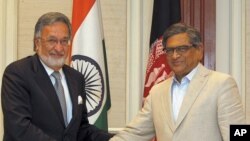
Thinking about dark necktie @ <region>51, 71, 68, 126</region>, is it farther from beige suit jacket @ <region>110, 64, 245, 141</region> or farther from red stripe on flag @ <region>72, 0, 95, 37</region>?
red stripe on flag @ <region>72, 0, 95, 37</region>

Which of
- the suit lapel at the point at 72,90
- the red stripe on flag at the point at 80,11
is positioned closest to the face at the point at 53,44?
the suit lapel at the point at 72,90

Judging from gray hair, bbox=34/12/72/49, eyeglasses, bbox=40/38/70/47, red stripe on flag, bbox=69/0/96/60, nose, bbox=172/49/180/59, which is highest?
red stripe on flag, bbox=69/0/96/60

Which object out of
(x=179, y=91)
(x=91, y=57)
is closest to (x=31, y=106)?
(x=179, y=91)

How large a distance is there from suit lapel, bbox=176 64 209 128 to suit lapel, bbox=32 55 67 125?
76cm

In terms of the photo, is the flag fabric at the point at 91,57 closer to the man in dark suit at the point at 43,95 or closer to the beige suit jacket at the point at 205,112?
the man in dark suit at the point at 43,95

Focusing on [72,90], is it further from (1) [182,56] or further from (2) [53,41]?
(1) [182,56]

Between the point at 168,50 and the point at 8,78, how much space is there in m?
1.03

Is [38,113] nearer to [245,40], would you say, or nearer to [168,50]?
[168,50]

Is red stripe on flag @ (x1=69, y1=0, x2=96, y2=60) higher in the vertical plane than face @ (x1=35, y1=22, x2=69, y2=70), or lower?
higher

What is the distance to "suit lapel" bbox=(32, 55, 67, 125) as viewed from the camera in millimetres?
2910

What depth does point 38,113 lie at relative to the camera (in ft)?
9.45

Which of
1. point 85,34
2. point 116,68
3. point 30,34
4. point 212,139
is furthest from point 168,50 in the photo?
point 30,34

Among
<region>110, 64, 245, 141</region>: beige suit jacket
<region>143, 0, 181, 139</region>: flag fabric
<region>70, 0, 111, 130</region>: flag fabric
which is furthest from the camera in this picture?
<region>143, 0, 181, 139</region>: flag fabric

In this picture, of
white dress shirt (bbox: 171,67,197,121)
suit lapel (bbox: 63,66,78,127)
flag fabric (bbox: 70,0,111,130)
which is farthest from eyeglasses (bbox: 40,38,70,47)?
flag fabric (bbox: 70,0,111,130)
